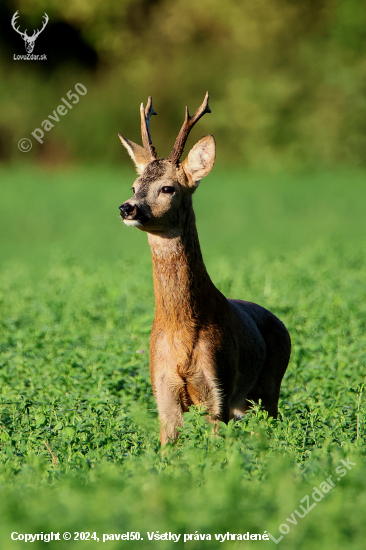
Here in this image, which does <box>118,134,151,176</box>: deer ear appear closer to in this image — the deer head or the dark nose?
the deer head

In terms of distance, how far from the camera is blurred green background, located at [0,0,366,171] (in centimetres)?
3344

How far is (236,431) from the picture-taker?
4586 millimetres

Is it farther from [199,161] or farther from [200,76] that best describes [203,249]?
[200,76]

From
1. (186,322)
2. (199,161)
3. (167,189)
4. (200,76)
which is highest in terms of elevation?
(200,76)

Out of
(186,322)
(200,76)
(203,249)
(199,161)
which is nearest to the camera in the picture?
(186,322)

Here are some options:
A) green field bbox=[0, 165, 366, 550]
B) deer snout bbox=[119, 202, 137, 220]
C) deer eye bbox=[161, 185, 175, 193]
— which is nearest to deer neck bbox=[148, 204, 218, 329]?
deer eye bbox=[161, 185, 175, 193]

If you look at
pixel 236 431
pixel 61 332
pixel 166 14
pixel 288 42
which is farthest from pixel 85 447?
A: pixel 166 14

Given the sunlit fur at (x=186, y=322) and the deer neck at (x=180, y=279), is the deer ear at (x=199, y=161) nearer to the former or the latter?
the sunlit fur at (x=186, y=322)

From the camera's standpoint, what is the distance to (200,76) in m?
35.5

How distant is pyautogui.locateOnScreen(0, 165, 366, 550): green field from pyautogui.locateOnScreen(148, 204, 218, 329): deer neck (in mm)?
682

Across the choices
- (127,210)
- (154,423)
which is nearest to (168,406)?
(154,423)

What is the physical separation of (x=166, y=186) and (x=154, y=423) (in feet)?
4.97

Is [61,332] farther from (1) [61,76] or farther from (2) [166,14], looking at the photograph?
(2) [166,14]

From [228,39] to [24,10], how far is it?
9.34 metres
